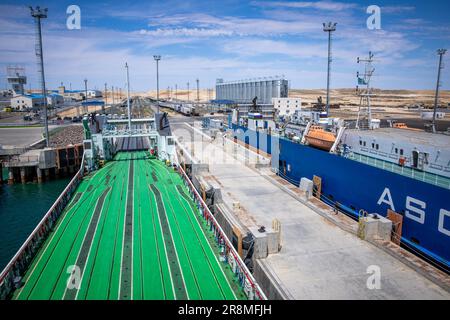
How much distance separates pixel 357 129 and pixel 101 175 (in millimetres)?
19366

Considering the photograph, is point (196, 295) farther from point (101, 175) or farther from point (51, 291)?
point (101, 175)

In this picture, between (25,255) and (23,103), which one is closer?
(25,255)

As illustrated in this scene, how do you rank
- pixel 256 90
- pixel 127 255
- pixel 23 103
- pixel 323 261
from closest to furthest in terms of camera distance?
pixel 323 261, pixel 127 255, pixel 256 90, pixel 23 103

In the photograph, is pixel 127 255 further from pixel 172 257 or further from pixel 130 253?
pixel 172 257

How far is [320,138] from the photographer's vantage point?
23.0m

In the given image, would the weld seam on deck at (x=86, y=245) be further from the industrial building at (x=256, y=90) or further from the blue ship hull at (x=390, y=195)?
the industrial building at (x=256, y=90)

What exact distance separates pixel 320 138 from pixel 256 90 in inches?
2105

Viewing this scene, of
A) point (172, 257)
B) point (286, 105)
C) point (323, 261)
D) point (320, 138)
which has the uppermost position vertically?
point (286, 105)

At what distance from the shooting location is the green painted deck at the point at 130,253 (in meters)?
11.1

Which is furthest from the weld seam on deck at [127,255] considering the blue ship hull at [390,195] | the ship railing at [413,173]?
the ship railing at [413,173]

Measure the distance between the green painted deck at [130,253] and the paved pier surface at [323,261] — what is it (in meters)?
2.09

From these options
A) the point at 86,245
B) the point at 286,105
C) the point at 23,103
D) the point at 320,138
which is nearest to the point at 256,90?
the point at 286,105

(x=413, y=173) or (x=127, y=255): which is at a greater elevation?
(x=413, y=173)

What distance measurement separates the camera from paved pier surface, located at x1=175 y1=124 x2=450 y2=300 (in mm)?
9648
